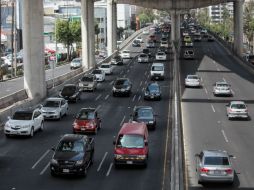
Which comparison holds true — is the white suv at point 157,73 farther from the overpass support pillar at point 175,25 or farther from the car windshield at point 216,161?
the overpass support pillar at point 175,25

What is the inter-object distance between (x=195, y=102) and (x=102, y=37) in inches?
5433

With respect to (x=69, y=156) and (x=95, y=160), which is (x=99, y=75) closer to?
(x=95, y=160)

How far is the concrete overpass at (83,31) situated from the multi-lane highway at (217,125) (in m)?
12.9

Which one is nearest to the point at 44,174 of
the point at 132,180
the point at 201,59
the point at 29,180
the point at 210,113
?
the point at 29,180

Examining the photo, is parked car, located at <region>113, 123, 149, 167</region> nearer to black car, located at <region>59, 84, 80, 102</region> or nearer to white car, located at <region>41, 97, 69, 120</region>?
white car, located at <region>41, 97, 69, 120</region>

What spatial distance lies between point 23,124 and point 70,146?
873 centimetres

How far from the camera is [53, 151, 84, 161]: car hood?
2536cm

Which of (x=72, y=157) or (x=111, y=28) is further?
(x=111, y=28)

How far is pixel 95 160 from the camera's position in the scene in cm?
2914

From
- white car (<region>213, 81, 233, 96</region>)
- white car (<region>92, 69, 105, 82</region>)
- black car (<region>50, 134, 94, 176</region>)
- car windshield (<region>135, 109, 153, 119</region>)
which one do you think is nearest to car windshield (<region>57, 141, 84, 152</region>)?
black car (<region>50, 134, 94, 176</region>)

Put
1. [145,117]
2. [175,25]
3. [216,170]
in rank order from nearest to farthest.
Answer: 1. [216,170]
2. [145,117]
3. [175,25]

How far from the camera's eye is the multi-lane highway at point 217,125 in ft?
92.7

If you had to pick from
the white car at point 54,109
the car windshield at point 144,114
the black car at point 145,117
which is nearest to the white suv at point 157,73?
the white car at point 54,109

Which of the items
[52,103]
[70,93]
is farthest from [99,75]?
[52,103]
